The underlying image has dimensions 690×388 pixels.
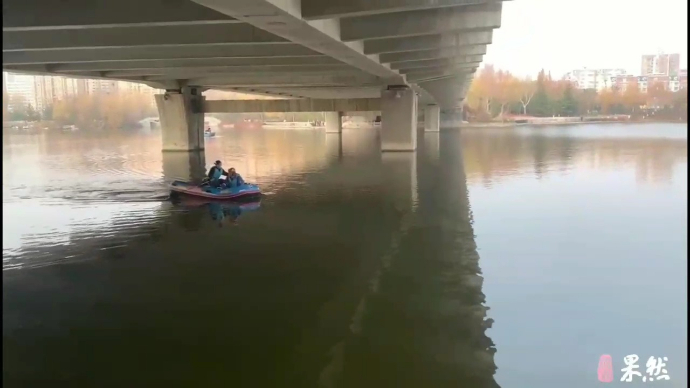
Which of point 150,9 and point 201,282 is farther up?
point 150,9

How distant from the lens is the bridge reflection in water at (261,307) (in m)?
6.32

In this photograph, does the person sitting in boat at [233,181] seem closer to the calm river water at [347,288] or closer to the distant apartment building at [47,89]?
the calm river water at [347,288]

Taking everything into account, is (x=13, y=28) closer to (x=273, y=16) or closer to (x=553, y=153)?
(x=273, y=16)

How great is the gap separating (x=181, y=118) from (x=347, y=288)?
3319cm

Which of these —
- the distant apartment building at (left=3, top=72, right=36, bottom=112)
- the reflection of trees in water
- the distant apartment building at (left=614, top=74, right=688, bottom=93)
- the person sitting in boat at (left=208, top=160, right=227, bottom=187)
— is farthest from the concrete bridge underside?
the distant apartment building at (left=3, top=72, right=36, bottom=112)

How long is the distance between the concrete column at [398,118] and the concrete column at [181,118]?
44.6 ft

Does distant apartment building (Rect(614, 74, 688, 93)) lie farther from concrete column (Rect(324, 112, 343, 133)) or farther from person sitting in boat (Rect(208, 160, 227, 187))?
concrete column (Rect(324, 112, 343, 133))

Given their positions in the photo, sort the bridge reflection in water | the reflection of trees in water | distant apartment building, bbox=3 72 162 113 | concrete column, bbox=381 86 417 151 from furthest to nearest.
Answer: distant apartment building, bbox=3 72 162 113
concrete column, bbox=381 86 417 151
the reflection of trees in water
the bridge reflection in water

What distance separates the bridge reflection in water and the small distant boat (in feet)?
11.1

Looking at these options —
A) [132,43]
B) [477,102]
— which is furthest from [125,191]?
[477,102]

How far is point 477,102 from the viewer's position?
8506cm

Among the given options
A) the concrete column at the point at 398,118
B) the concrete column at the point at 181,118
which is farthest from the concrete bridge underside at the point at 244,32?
the concrete column at the point at 181,118

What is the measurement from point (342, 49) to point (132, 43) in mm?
5559

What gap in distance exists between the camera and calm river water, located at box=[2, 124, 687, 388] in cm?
643
